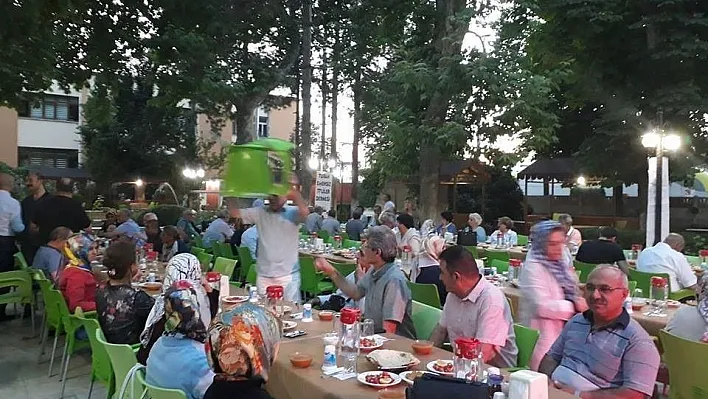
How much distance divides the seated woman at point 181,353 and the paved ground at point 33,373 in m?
2.53

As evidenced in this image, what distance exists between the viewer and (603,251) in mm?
6855

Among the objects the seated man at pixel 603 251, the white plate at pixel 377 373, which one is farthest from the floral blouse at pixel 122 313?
the seated man at pixel 603 251

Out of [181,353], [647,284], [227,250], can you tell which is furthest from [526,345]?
[227,250]

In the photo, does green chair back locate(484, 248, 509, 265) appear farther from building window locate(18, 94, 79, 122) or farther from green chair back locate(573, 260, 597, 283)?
building window locate(18, 94, 79, 122)

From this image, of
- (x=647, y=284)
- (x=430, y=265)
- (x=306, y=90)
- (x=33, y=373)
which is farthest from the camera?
(x=306, y=90)

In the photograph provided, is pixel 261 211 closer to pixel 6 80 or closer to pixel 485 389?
pixel 485 389

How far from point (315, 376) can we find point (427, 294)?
2.45 meters

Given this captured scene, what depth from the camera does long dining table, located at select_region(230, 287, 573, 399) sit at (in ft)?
8.96

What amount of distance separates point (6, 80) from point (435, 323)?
8265mm

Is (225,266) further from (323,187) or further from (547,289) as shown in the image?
(323,187)

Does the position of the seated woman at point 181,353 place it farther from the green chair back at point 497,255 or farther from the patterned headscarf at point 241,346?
the green chair back at point 497,255

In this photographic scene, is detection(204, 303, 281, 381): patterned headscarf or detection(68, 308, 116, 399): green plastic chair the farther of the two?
detection(68, 308, 116, 399): green plastic chair

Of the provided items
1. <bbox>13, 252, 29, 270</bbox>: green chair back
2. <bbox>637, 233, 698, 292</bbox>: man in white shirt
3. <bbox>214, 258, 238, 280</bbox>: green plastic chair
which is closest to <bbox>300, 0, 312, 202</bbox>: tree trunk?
<bbox>13, 252, 29, 270</bbox>: green chair back

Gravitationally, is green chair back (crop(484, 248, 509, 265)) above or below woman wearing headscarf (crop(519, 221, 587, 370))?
Answer: below
